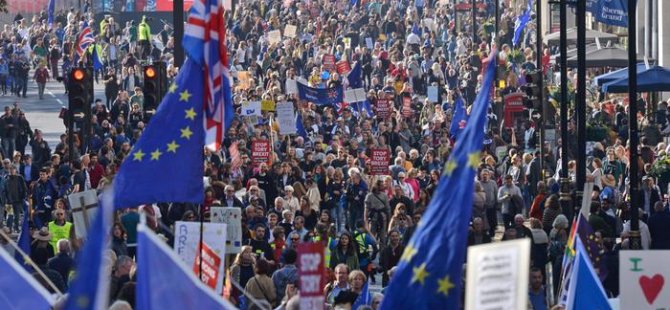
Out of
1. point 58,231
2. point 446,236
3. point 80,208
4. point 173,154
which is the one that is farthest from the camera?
point 58,231

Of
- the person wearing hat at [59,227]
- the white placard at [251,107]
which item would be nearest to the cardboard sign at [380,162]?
the white placard at [251,107]

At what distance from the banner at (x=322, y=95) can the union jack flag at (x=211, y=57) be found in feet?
97.6

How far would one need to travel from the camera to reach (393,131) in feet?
130

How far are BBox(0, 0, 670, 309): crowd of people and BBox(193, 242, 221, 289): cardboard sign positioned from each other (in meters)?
0.39

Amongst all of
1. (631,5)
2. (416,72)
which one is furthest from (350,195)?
(416,72)

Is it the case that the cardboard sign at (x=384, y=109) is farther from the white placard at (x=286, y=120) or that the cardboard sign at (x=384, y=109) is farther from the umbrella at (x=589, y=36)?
the umbrella at (x=589, y=36)

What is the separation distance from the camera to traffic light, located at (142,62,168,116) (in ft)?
87.8

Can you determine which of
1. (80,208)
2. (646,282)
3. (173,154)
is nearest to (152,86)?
(80,208)

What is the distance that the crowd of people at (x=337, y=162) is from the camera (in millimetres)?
22422

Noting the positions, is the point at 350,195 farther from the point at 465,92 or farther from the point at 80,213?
the point at 465,92

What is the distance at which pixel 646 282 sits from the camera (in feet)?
41.5

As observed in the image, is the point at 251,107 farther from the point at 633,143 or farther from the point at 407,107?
the point at 633,143

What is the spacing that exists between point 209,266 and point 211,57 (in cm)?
194

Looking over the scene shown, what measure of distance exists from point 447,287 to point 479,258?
48.7 inches
